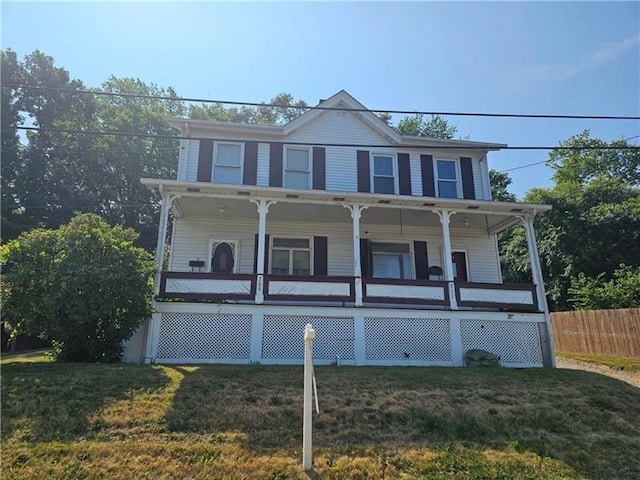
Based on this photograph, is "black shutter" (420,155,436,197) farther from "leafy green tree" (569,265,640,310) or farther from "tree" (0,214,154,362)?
"tree" (0,214,154,362)

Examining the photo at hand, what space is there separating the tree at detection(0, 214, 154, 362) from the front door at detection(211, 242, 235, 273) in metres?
3.59

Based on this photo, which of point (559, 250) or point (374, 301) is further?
point (559, 250)

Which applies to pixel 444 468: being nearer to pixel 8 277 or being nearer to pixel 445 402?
pixel 445 402

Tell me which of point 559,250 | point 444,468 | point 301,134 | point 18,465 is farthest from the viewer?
point 559,250

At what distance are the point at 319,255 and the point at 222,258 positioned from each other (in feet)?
10.2

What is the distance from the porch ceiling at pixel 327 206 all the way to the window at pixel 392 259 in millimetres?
833

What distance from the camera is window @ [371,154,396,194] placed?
14078mm

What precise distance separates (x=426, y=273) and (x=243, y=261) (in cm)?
607

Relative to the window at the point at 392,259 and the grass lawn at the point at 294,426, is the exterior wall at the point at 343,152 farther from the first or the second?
the grass lawn at the point at 294,426

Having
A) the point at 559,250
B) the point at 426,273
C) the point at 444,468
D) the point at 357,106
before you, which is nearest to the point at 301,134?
the point at 357,106

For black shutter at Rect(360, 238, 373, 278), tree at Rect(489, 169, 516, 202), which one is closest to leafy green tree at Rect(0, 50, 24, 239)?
black shutter at Rect(360, 238, 373, 278)

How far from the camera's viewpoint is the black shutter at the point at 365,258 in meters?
13.3

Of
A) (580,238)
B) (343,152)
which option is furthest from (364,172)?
(580,238)

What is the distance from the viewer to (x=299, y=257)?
44.5 ft
